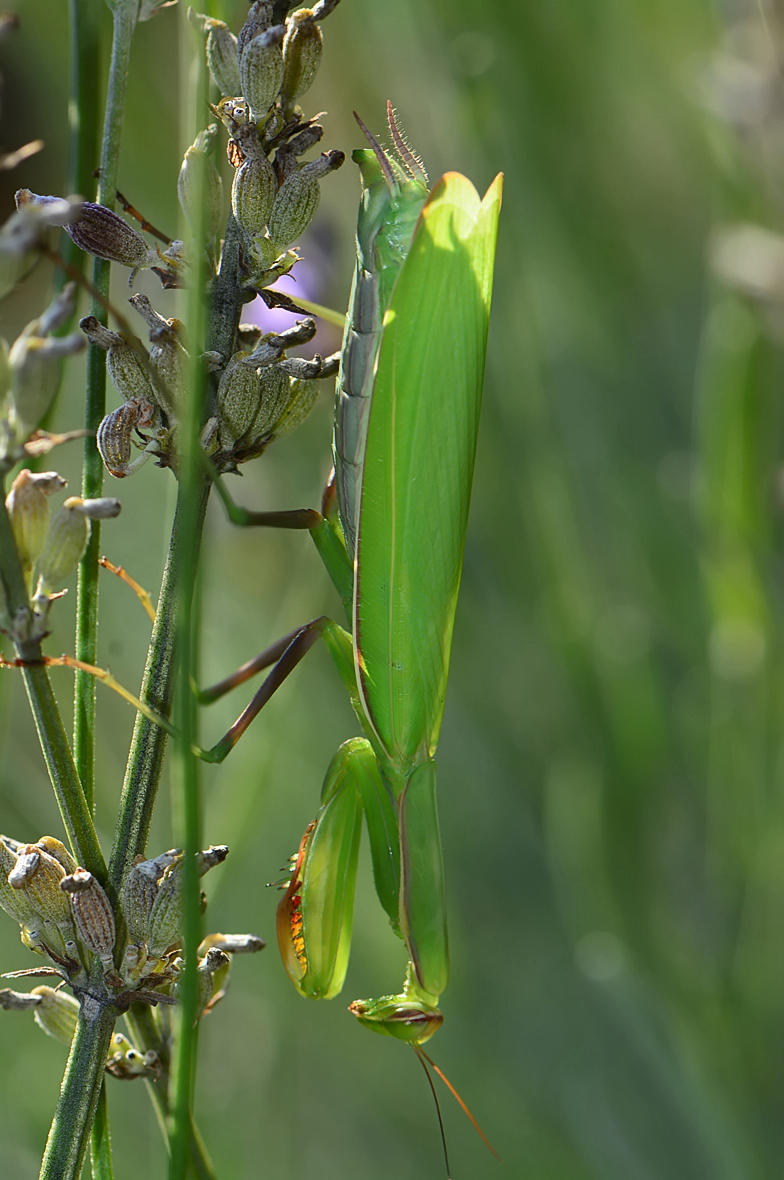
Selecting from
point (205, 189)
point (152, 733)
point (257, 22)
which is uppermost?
point (257, 22)

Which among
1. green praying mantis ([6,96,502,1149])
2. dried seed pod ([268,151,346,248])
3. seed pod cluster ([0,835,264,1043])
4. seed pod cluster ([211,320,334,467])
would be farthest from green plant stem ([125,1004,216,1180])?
dried seed pod ([268,151,346,248])

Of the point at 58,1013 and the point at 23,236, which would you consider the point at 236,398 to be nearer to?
the point at 23,236

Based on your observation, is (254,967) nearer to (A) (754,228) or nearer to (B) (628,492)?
(B) (628,492)

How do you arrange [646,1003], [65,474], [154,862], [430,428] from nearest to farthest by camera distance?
[154,862]
[430,428]
[646,1003]
[65,474]

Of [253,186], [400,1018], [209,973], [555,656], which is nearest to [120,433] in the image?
[253,186]

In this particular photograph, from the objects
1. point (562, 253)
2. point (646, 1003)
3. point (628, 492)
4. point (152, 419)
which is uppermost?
point (562, 253)

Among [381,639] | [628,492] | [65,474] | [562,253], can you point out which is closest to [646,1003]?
[381,639]
